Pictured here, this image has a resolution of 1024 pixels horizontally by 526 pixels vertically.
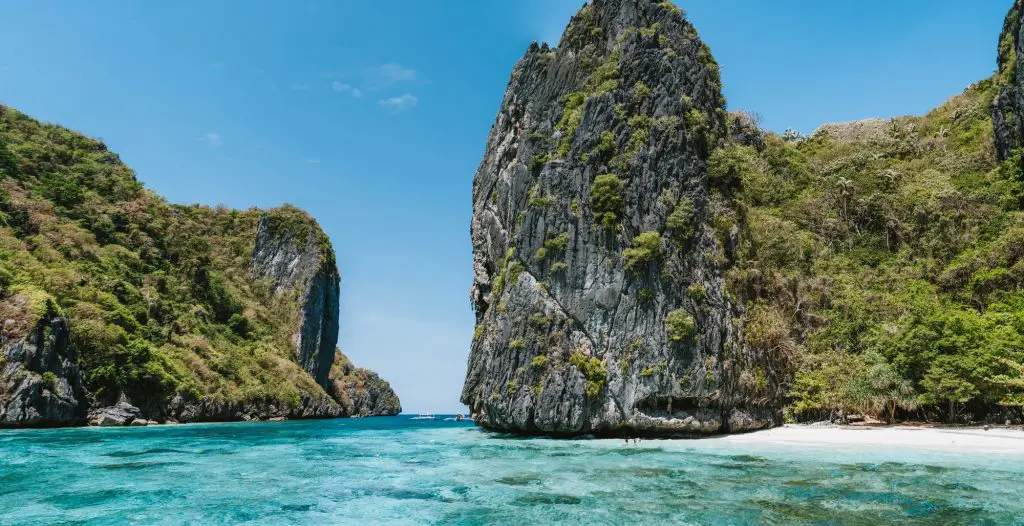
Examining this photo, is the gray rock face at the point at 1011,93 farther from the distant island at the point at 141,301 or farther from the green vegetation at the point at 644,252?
the distant island at the point at 141,301

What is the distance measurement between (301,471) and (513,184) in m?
22.2

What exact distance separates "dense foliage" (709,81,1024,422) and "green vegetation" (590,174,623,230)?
18.5 feet

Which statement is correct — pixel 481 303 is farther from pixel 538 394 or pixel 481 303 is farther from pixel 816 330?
pixel 816 330

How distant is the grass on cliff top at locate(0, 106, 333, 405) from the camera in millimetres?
43344

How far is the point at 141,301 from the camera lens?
5425 cm

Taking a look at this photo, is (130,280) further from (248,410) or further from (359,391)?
(359,391)

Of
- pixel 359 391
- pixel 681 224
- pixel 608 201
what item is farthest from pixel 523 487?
pixel 359 391

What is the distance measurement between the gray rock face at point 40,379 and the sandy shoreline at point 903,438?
1611 inches

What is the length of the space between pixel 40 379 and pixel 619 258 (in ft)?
122

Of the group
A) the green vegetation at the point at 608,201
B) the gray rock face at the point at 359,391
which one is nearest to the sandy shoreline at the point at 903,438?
the green vegetation at the point at 608,201

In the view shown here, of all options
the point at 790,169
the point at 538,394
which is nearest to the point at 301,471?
the point at 538,394

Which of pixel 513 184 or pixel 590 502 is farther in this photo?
pixel 513 184

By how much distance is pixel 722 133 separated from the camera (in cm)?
3372

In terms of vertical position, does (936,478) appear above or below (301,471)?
above
